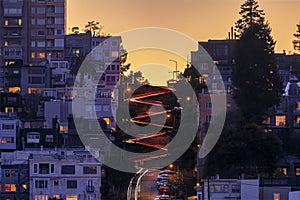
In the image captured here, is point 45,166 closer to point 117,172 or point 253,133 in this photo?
point 117,172

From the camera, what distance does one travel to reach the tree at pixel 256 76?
37500mm

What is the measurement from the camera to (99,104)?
166 ft

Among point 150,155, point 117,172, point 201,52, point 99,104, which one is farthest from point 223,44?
point 117,172

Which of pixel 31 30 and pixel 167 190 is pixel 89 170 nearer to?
pixel 167 190

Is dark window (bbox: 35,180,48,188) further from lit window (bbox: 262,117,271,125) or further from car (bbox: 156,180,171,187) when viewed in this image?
lit window (bbox: 262,117,271,125)

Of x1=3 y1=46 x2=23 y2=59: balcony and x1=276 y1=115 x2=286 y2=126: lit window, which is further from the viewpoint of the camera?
x1=3 y1=46 x2=23 y2=59: balcony

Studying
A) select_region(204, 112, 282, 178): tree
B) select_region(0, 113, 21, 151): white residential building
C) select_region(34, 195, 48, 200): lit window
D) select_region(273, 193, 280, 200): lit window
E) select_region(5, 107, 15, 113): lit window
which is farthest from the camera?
select_region(5, 107, 15, 113): lit window

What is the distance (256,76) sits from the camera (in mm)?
37875

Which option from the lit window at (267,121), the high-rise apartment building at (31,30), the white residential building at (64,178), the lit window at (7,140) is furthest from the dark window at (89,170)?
the high-rise apartment building at (31,30)

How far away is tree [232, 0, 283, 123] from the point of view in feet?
123

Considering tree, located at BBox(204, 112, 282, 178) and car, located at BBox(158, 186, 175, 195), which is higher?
tree, located at BBox(204, 112, 282, 178)

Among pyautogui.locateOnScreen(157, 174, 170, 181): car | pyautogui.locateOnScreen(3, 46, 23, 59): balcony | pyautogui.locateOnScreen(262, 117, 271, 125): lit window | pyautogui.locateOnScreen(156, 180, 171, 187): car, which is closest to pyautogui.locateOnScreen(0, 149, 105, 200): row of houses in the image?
pyautogui.locateOnScreen(156, 180, 171, 187): car

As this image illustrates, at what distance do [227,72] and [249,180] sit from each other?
20.2m

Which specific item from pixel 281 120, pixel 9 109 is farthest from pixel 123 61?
pixel 281 120
